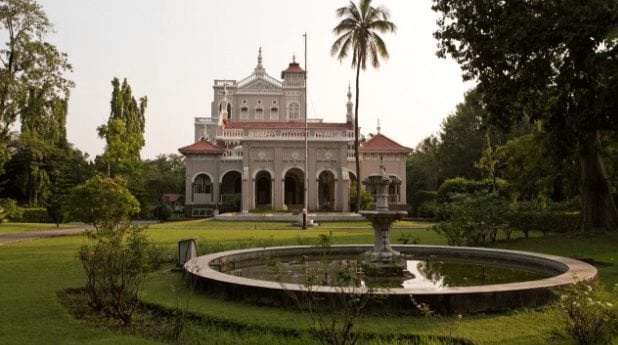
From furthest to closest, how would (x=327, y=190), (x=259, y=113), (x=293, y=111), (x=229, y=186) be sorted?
1. (x=259, y=113)
2. (x=293, y=111)
3. (x=229, y=186)
4. (x=327, y=190)

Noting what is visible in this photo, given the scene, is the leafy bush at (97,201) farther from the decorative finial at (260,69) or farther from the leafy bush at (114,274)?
the decorative finial at (260,69)

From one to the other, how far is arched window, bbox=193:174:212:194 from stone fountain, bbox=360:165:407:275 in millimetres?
35596

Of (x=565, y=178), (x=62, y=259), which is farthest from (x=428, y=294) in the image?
(x=565, y=178)

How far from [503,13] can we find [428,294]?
12330mm

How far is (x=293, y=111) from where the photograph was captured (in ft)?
191

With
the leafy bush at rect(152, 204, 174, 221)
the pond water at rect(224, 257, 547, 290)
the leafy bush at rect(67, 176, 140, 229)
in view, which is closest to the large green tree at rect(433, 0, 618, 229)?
the pond water at rect(224, 257, 547, 290)

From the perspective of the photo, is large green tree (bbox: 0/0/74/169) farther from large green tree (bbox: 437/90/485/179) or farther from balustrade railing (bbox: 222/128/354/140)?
large green tree (bbox: 437/90/485/179)

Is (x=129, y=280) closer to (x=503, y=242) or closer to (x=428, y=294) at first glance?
(x=428, y=294)

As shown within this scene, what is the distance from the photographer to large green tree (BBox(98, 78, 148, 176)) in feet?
116

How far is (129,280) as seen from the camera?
295 inches

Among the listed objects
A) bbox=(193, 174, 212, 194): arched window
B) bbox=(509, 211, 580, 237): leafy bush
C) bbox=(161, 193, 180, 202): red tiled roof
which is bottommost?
bbox=(509, 211, 580, 237): leafy bush

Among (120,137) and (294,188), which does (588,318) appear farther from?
A: (294,188)

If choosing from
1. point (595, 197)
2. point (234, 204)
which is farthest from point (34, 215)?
point (595, 197)

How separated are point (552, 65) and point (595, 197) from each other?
559 centimetres
